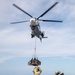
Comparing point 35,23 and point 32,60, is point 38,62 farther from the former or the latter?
point 35,23

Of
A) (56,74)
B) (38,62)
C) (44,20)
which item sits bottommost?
(56,74)

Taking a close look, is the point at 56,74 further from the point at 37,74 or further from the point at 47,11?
the point at 47,11

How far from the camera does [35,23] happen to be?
173ft

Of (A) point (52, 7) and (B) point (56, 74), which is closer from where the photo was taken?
(B) point (56, 74)

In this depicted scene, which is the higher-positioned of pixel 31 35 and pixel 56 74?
pixel 31 35

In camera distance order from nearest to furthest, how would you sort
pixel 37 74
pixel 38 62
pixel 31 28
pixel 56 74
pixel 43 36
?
pixel 56 74, pixel 37 74, pixel 38 62, pixel 31 28, pixel 43 36

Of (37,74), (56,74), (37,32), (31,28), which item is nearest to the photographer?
(56,74)

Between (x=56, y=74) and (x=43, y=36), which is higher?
(x=43, y=36)

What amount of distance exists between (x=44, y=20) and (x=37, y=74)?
3824 cm

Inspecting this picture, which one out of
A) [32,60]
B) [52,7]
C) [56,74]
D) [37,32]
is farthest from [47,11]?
[56,74]

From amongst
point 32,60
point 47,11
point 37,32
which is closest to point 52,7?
point 47,11

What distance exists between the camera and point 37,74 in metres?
20.8

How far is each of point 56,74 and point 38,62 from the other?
24250 mm

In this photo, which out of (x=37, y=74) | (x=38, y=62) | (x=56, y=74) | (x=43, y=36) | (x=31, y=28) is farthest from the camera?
(x=43, y=36)
